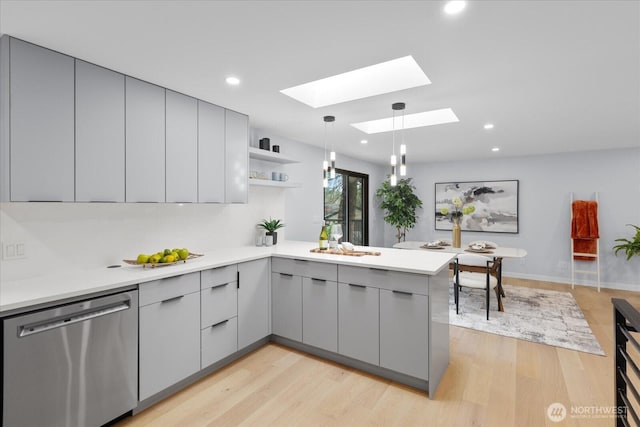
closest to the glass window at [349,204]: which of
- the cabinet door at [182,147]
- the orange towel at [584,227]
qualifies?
the cabinet door at [182,147]

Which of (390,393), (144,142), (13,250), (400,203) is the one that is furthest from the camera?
(400,203)

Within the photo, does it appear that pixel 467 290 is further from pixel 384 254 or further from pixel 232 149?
pixel 232 149

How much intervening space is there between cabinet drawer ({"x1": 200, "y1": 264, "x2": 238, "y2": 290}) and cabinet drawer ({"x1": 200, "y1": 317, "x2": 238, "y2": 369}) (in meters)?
0.34

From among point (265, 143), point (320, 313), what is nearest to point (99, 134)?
point (265, 143)

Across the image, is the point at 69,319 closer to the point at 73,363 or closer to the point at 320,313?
the point at 73,363

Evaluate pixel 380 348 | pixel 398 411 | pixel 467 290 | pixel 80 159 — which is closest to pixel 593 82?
pixel 380 348

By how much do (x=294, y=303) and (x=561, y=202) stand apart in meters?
5.40

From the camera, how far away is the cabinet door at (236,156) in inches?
126

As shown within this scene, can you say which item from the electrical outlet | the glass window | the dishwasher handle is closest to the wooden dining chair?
the glass window

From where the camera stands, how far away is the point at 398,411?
2.16 m

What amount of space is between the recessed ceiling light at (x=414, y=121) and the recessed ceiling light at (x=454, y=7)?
180cm

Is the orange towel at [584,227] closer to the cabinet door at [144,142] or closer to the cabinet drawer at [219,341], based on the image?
the cabinet drawer at [219,341]

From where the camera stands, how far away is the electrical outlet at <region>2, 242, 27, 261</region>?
6.60 ft

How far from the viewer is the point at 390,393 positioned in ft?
7.75
